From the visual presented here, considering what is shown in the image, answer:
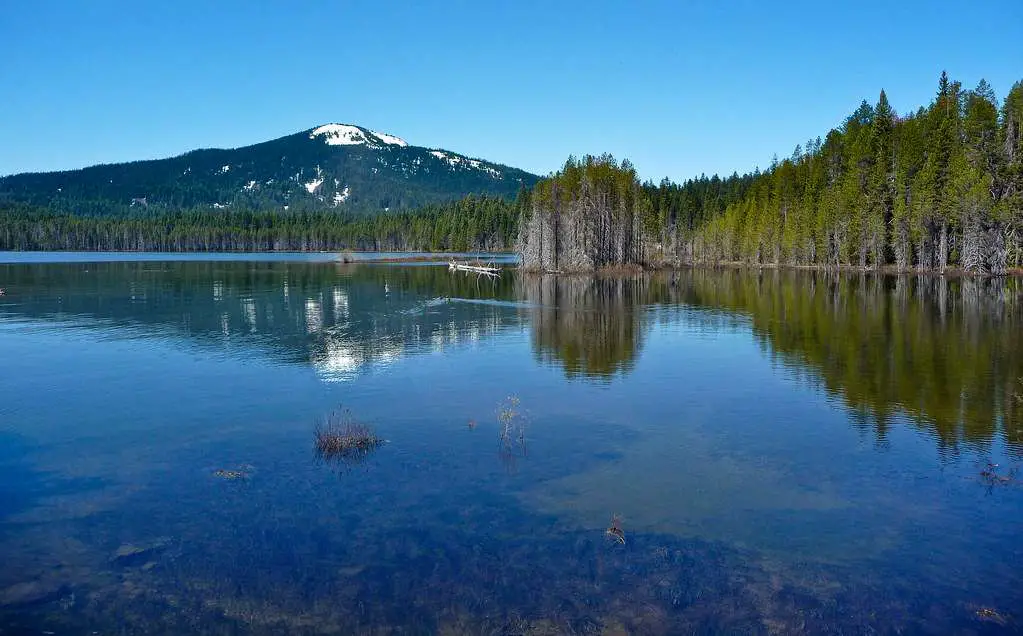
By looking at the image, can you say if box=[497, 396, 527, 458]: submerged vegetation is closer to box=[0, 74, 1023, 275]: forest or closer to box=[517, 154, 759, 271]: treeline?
box=[0, 74, 1023, 275]: forest

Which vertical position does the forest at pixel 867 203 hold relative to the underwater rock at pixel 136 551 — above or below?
above

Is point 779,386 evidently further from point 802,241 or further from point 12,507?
point 802,241

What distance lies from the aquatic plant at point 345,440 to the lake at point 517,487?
0.34 m

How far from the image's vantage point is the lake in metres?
10.9

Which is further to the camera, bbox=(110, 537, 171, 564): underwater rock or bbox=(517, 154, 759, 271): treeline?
bbox=(517, 154, 759, 271): treeline

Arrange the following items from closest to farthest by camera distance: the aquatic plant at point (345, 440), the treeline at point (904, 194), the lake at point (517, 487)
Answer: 1. the lake at point (517, 487)
2. the aquatic plant at point (345, 440)
3. the treeline at point (904, 194)

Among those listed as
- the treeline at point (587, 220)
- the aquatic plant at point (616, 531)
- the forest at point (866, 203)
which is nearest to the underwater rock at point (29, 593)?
the aquatic plant at point (616, 531)

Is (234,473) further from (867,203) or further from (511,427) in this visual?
(867,203)

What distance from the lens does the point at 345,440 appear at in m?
18.8

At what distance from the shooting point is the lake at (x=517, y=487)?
1090 cm

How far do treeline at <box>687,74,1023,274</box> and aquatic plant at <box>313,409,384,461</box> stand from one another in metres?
79.3

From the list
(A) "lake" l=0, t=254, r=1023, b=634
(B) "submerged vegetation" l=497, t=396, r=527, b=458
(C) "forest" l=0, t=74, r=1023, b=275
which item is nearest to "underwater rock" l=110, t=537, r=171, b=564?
(A) "lake" l=0, t=254, r=1023, b=634

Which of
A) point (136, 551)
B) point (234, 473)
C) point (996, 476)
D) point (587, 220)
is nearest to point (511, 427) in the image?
point (234, 473)

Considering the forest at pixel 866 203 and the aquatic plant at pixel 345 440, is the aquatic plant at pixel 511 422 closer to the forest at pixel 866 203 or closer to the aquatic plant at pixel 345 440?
the aquatic plant at pixel 345 440
